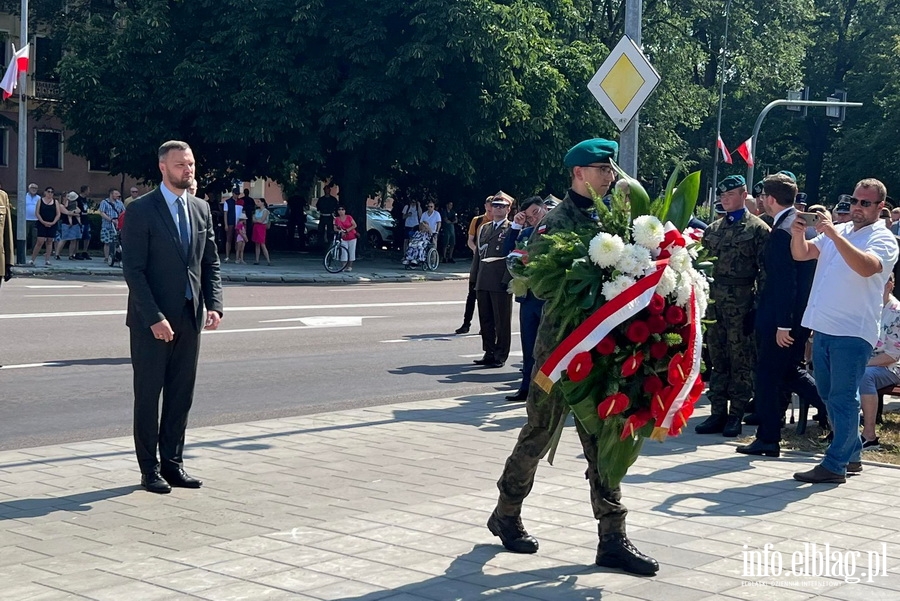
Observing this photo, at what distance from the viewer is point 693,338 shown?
539 cm

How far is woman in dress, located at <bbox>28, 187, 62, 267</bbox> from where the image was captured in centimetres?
2812

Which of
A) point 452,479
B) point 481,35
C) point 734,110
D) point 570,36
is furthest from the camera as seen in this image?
point 734,110

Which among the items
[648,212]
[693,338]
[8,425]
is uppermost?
[648,212]

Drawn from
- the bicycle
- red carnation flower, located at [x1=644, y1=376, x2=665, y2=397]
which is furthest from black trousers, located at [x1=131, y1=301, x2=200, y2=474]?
the bicycle

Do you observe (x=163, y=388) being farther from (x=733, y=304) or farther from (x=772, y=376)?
(x=733, y=304)

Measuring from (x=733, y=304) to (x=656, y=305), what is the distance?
429 cm

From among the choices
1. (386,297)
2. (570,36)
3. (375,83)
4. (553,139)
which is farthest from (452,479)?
(570,36)

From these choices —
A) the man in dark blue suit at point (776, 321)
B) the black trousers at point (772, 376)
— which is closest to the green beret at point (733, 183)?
the man in dark blue suit at point (776, 321)

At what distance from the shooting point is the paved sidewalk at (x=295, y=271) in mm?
27359

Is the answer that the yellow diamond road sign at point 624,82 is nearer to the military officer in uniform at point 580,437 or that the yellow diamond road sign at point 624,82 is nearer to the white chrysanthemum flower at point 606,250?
the military officer in uniform at point 580,437

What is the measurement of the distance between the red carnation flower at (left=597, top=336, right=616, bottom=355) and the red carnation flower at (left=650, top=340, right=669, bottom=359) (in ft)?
0.60

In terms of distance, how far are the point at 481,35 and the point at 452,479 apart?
26.4 m

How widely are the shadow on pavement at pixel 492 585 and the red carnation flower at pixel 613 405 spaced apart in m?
0.78

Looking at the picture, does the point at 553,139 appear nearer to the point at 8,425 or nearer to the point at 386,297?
the point at 386,297
